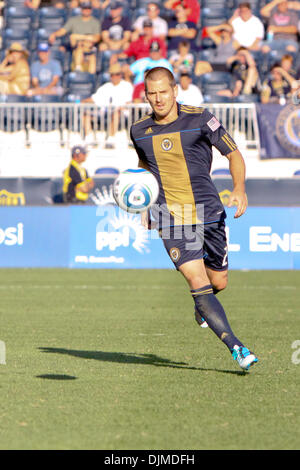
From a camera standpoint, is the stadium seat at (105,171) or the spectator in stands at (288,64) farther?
the spectator in stands at (288,64)

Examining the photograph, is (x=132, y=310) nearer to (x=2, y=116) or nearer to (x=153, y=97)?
(x=153, y=97)

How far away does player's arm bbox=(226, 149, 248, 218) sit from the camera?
6953mm

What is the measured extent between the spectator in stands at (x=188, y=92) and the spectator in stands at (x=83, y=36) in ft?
10.5

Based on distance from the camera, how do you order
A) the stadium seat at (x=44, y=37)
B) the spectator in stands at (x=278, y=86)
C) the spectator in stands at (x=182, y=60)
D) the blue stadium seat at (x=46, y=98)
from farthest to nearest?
the stadium seat at (x=44, y=37), the blue stadium seat at (x=46, y=98), the spectator in stands at (x=182, y=60), the spectator in stands at (x=278, y=86)

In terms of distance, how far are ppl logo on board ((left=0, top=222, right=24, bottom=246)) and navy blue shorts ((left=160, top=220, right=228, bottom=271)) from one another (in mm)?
11311

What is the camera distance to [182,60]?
2261cm

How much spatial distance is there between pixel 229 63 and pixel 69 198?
5.84 meters

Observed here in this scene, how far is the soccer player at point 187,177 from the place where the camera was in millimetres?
7250

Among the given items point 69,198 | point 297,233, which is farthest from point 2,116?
point 297,233

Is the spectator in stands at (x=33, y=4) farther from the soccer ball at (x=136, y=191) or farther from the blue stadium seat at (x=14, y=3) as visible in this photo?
the soccer ball at (x=136, y=191)

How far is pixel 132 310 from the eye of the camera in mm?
12117

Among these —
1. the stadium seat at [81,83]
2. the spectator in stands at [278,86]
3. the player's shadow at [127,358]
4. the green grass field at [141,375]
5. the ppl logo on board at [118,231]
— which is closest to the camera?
the green grass field at [141,375]

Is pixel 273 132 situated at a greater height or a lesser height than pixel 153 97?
lesser

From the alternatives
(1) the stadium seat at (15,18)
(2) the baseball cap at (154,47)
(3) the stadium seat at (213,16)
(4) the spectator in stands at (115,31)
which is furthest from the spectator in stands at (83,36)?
(2) the baseball cap at (154,47)
